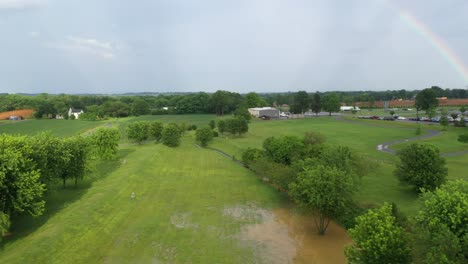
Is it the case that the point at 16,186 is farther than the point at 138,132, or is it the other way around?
the point at 138,132

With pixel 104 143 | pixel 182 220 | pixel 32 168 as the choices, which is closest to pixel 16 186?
pixel 32 168

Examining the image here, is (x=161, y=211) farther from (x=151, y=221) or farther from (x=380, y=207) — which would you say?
(x=380, y=207)

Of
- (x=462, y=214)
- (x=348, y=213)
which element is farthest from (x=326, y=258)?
(x=462, y=214)

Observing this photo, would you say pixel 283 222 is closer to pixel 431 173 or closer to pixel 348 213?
pixel 348 213

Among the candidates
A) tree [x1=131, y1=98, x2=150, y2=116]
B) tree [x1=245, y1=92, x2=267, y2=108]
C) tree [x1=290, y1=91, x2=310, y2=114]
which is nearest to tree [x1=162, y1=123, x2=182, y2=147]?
tree [x1=290, y1=91, x2=310, y2=114]

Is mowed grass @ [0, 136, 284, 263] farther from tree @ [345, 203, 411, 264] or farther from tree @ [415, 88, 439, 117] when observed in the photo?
tree @ [415, 88, 439, 117]

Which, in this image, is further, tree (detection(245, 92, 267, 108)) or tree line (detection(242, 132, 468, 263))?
tree (detection(245, 92, 267, 108))
